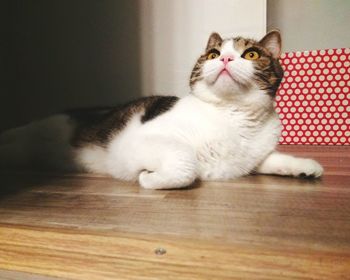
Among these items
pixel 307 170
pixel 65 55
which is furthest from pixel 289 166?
pixel 65 55

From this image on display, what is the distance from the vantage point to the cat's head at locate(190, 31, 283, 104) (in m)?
1.06

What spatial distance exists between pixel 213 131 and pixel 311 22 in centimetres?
127

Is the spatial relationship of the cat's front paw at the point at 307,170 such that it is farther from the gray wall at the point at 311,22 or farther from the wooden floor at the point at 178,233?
A: the gray wall at the point at 311,22

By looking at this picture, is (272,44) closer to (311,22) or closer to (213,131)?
(213,131)

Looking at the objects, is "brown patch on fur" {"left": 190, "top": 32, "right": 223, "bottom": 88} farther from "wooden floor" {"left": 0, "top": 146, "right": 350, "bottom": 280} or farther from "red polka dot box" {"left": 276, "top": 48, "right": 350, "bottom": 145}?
"red polka dot box" {"left": 276, "top": 48, "right": 350, "bottom": 145}

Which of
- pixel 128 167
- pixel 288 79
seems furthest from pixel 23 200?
pixel 288 79

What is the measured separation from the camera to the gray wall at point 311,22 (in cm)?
188

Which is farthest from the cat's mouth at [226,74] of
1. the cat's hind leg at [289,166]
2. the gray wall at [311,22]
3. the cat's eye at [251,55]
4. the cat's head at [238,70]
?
the gray wall at [311,22]

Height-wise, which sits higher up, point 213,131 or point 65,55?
point 65,55

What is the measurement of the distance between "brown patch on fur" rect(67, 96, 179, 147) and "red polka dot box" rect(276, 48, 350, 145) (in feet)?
2.46

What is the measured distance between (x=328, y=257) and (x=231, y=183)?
559 millimetres

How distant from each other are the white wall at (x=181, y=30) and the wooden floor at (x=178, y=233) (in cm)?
96

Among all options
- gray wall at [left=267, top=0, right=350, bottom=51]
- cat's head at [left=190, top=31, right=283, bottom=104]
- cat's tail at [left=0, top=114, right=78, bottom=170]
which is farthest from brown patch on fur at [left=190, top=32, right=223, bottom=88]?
gray wall at [left=267, top=0, right=350, bottom=51]

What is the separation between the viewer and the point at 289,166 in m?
1.10
